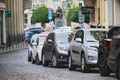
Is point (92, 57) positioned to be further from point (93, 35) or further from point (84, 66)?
point (93, 35)

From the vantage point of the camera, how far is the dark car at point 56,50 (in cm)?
2470

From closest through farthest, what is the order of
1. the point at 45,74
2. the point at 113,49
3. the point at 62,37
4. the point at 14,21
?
the point at 113,49, the point at 45,74, the point at 62,37, the point at 14,21

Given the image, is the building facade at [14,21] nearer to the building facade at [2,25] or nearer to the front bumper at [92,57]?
the building facade at [2,25]

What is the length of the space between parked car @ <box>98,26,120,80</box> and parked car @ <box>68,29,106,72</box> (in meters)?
1.66

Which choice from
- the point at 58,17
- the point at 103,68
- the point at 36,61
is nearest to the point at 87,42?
the point at 103,68

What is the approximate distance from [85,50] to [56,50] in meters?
4.02

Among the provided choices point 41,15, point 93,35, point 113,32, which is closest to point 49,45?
point 93,35

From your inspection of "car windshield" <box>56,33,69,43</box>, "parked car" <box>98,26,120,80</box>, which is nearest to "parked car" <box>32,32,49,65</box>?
"car windshield" <box>56,33,69,43</box>

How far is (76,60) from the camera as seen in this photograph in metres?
22.3

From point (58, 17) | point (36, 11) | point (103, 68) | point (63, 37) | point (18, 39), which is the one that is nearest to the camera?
point (103, 68)

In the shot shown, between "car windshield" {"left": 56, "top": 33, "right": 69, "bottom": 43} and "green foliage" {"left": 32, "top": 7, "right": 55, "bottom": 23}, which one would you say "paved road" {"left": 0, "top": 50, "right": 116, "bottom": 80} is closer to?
"car windshield" {"left": 56, "top": 33, "right": 69, "bottom": 43}

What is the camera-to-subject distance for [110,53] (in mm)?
17188

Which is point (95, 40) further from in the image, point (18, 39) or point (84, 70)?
point (18, 39)

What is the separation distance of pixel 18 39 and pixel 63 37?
35.4m
